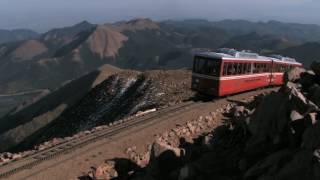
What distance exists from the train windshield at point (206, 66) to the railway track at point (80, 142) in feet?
7.93

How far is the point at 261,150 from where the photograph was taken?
1923 cm

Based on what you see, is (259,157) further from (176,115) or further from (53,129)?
(53,129)

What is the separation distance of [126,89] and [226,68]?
33111mm

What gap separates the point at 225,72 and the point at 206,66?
4.36 ft

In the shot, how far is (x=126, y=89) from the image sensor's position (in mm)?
70312

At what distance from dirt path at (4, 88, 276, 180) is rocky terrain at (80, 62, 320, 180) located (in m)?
1.22

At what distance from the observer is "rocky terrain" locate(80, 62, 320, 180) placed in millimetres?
16469

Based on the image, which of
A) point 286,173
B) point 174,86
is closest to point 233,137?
point 286,173

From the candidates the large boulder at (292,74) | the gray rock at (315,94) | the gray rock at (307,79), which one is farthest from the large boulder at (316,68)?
the large boulder at (292,74)

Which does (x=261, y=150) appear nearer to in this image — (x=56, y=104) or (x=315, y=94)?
(x=315, y=94)

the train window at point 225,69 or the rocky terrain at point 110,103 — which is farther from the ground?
the train window at point 225,69

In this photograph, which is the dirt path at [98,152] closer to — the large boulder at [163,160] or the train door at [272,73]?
the large boulder at [163,160]

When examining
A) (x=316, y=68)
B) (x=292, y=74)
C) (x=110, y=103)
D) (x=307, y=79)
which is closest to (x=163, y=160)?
(x=307, y=79)

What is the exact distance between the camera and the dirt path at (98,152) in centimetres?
2420
